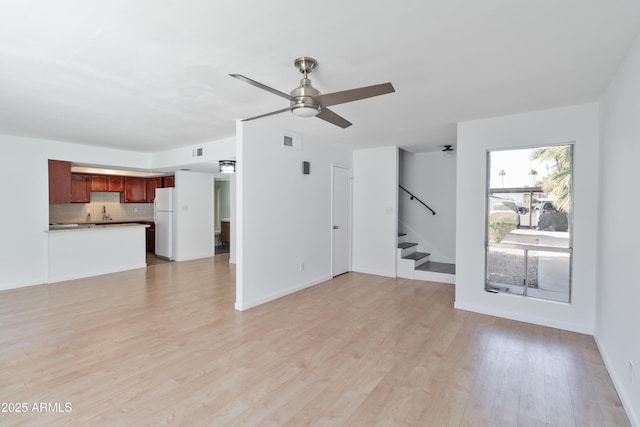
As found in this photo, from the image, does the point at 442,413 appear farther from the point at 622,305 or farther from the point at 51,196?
the point at 51,196

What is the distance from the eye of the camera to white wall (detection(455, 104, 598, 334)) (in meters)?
3.29

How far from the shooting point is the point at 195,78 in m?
2.67

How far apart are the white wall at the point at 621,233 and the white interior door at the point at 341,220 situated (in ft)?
12.2

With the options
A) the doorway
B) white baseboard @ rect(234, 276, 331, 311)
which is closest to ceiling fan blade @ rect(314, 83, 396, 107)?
white baseboard @ rect(234, 276, 331, 311)

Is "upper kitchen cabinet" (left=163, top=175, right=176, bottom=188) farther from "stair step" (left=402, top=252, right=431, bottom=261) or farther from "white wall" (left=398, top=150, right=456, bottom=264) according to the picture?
"stair step" (left=402, top=252, right=431, bottom=261)

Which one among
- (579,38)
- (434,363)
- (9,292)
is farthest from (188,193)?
(579,38)

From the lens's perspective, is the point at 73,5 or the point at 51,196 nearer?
the point at 73,5

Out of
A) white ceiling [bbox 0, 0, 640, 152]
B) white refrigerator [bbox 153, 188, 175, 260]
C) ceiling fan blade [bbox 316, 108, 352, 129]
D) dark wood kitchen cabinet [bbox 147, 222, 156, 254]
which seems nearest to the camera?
white ceiling [bbox 0, 0, 640, 152]

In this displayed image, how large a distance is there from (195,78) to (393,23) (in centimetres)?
177

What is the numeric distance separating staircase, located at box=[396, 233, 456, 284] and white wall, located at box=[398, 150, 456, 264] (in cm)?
39

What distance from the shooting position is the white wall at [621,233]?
6.62ft

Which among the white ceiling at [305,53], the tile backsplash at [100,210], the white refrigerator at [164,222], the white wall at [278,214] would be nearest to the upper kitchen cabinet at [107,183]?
the tile backsplash at [100,210]

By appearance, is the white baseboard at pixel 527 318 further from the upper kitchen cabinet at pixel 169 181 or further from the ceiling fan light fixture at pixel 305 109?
the upper kitchen cabinet at pixel 169 181

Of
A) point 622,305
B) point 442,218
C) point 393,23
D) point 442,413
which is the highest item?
point 393,23
